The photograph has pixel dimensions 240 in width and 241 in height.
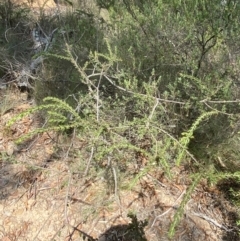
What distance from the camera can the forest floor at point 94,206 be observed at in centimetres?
242

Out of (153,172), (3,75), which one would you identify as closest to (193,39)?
(153,172)

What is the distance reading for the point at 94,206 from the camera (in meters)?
2.55

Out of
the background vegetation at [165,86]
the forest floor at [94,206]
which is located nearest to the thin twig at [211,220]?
the forest floor at [94,206]

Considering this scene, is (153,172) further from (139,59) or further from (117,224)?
(139,59)

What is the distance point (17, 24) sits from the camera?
162 inches

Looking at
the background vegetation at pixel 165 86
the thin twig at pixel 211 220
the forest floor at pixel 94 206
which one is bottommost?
the thin twig at pixel 211 220

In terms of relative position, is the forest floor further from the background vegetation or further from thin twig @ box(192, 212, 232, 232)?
the background vegetation

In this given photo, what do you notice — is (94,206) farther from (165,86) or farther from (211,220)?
(165,86)

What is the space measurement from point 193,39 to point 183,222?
1532 millimetres

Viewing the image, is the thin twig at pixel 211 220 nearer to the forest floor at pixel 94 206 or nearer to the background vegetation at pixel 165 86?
the forest floor at pixel 94 206

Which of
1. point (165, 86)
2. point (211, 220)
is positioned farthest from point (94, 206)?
point (165, 86)

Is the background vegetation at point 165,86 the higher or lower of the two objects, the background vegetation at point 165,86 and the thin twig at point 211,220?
the higher

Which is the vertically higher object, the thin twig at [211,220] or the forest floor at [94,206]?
the forest floor at [94,206]

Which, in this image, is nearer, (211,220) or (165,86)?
(211,220)
